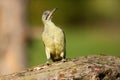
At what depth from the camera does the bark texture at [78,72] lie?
10570 mm

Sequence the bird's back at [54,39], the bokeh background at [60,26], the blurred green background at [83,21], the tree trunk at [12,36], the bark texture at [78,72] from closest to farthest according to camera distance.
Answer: the bark texture at [78,72], the bird's back at [54,39], the tree trunk at [12,36], the bokeh background at [60,26], the blurred green background at [83,21]

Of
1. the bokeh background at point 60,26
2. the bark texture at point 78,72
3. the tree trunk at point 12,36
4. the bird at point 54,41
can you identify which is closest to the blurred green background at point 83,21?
the bokeh background at point 60,26

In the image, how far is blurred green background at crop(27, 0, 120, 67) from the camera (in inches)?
1451

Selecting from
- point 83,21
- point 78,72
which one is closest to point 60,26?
point 83,21

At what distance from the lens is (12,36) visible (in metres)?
17.2

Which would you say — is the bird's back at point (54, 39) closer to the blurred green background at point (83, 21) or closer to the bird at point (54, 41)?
the bird at point (54, 41)

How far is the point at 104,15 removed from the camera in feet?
166

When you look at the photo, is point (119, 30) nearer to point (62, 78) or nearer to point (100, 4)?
point (100, 4)

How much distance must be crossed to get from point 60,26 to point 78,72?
3242cm

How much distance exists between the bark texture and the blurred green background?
73.2 ft

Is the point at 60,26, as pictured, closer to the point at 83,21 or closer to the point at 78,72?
the point at 83,21

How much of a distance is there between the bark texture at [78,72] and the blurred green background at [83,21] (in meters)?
22.3

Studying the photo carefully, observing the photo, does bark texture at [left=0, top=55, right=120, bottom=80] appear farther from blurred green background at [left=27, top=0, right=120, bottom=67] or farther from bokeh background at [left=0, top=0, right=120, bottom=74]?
blurred green background at [left=27, top=0, right=120, bottom=67]

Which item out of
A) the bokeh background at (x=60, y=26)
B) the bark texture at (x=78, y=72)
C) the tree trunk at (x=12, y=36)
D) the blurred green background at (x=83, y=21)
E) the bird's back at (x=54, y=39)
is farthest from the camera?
the blurred green background at (x=83, y=21)
